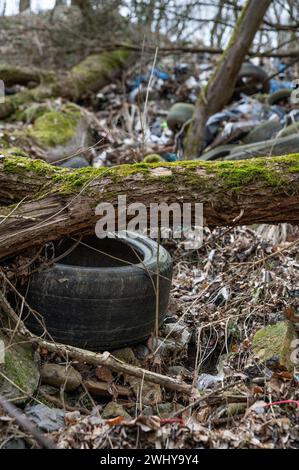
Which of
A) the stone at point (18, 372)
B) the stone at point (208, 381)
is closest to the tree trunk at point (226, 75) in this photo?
the stone at point (208, 381)

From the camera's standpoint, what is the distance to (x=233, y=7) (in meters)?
8.97

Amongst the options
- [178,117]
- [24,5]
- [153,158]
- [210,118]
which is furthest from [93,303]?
[24,5]

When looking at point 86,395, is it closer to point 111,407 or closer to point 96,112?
point 111,407

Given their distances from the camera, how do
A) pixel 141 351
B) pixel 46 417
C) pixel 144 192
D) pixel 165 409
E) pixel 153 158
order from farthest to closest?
1. pixel 153 158
2. pixel 141 351
3. pixel 144 192
4. pixel 165 409
5. pixel 46 417

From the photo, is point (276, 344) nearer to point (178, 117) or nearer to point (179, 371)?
point (179, 371)

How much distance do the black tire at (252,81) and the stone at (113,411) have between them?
7259mm

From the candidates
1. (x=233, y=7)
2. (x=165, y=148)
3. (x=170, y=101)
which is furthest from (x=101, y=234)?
(x=170, y=101)

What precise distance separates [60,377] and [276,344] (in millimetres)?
1313

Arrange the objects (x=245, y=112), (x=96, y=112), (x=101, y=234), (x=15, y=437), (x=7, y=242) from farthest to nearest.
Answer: (x=96, y=112) < (x=245, y=112) < (x=101, y=234) < (x=7, y=242) < (x=15, y=437)

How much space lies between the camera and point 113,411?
10.4ft

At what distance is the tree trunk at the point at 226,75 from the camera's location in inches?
287

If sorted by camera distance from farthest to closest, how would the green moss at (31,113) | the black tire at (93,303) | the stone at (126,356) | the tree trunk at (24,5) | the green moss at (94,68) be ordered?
the tree trunk at (24,5)
the green moss at (94,68)
the green moss at (31,113)
the stone at (126,356)
the black tire at (93,303)

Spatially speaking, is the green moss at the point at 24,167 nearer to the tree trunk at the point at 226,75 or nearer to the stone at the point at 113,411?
the stone at the point at 113,411

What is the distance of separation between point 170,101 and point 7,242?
25.0 ft
